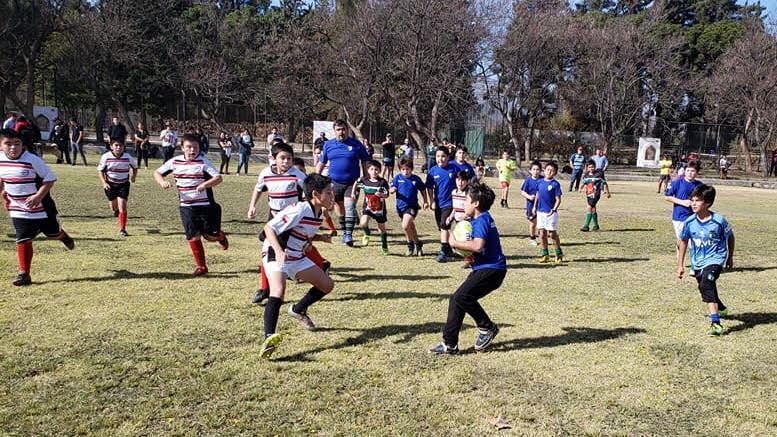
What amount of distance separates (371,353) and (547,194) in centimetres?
550

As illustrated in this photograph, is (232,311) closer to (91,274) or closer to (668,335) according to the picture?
(91,274)

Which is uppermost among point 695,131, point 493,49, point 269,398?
point 493,49

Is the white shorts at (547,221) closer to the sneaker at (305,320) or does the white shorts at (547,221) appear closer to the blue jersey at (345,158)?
the blue jersey at (345,158)

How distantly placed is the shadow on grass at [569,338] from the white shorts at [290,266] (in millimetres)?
1867

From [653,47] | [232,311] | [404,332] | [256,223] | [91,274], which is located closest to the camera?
[404,332]

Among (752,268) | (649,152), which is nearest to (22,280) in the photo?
(752,268)

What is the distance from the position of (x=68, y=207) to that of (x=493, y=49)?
28.0 meters

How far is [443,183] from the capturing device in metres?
10.1

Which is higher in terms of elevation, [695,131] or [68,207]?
[695,131]

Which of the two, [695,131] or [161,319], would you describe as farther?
[695,131]

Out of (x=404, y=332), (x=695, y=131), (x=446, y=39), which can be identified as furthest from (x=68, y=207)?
(x=695, y=131)

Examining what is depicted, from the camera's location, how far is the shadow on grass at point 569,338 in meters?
5.98

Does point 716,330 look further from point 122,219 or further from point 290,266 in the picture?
point 122,219

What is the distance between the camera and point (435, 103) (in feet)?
119
